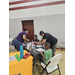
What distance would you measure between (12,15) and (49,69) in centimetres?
466

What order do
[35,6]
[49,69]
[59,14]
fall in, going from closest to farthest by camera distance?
[49,69] < [59,14] < [35,6]

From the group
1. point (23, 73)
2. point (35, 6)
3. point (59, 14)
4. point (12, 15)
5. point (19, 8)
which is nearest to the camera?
point (23, 73)

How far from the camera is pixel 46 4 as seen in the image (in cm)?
380

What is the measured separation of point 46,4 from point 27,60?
3796 mm

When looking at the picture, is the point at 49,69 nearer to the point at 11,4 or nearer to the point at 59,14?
the point at 59,14

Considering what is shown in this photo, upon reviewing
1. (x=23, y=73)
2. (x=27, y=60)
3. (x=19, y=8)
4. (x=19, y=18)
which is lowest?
(x=23, y=73)

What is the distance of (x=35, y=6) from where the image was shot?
3973mm
